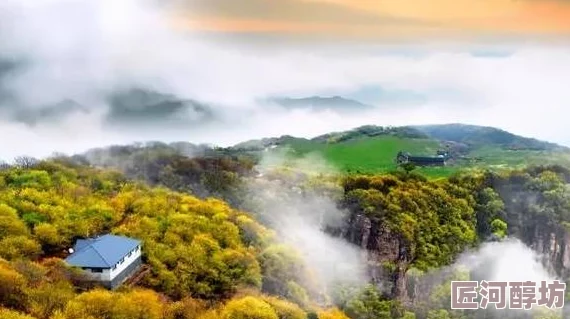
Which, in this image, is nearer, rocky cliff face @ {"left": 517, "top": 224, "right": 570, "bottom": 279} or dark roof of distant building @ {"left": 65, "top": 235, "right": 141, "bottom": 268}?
dark roof of distant building @ {"left": 65, "top": 235, "right": 141, "bottom": 268}

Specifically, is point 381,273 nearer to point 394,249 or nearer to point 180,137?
point 394,249

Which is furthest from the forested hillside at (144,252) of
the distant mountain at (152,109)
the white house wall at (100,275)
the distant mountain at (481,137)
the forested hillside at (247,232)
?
the distant mountain at (481,137)

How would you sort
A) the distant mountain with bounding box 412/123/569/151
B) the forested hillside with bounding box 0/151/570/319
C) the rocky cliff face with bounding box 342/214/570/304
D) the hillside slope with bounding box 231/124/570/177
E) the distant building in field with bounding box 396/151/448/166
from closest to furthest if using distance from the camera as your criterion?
the forested hillside with bounding box 0/151/570/319 → the rocky cliff face with bounding box 342/214/570/304 → the hillside slope with bounding box 231/124/570/177 → the distant building in field with bounding box 396/151/448/166 → the distant mountain with bounding box 412/123/569/151

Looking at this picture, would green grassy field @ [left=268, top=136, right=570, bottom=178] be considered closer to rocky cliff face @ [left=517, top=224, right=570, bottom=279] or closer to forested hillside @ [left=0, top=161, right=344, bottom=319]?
rocky cliff face @ [left=517, top=224, right=570, bottom=279]

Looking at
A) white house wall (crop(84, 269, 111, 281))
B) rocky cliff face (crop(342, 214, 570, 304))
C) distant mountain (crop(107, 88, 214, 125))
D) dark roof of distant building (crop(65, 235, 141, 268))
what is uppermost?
distant mountain (crop(107, 88, 214, 125))

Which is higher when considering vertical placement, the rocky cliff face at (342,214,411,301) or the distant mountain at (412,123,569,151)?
the distant mountain at (412,123,569,151)
